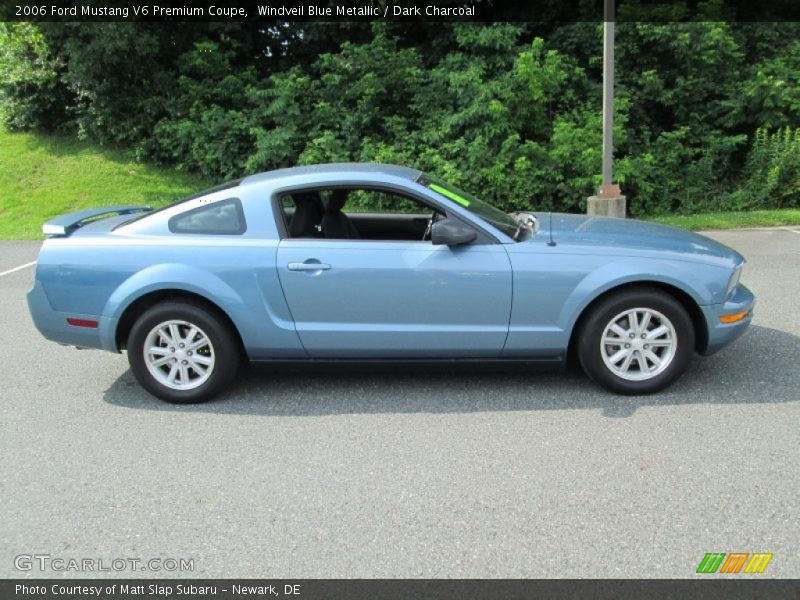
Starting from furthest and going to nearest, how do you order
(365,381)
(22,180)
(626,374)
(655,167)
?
1. (22,180)
2. (655,167)
3. (365,381)
4. (626,374)

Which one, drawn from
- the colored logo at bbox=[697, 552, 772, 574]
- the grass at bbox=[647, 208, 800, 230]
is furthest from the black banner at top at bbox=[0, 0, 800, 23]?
the colored logo at bbox=[697, 552, 772, 574]

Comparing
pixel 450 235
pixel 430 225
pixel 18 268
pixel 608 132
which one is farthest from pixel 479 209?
pixel 18 268

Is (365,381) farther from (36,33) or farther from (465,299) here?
(36,33)

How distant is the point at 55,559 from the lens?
3.01m

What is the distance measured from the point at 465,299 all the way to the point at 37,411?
289 cm

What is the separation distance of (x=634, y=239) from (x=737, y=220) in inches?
309

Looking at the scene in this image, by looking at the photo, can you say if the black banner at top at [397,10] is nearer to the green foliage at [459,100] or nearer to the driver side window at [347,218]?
the green foliage at [459,100]

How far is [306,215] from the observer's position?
494 centimetres

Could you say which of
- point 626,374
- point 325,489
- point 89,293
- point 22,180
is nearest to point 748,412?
point 626,374

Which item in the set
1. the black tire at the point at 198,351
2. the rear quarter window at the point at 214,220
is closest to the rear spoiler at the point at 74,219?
the rear quarter window at the point at 214,220

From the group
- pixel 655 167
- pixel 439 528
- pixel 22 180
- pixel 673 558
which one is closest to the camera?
pixel 673 558

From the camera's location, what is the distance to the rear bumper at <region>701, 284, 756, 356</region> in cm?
446

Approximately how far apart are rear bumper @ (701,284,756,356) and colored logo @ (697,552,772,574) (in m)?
1.86
